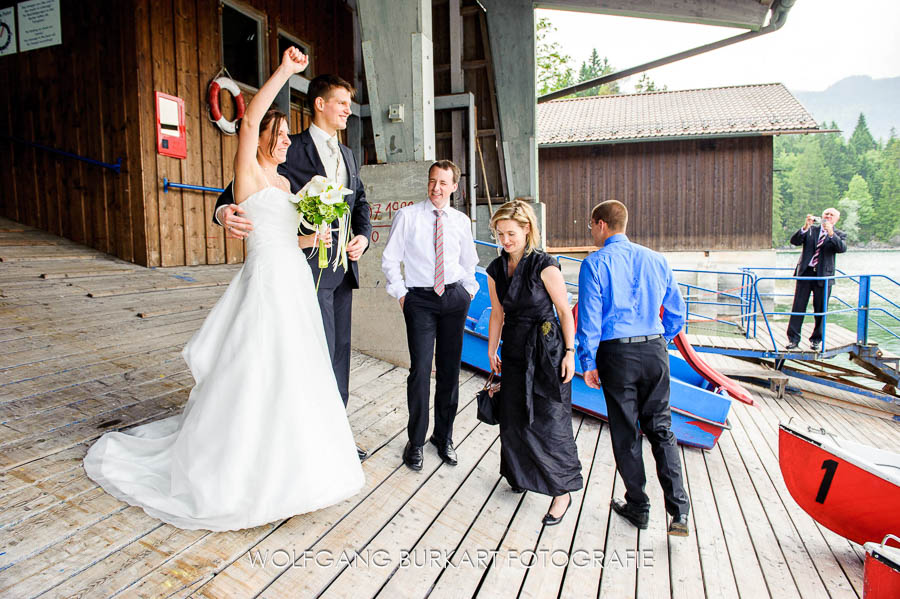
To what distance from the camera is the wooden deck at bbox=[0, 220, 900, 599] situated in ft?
7.02

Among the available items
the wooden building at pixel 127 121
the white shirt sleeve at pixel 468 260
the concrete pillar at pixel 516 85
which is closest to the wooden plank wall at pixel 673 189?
the concrete pillar at pixel 516 85

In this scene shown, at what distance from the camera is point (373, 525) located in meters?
2.63

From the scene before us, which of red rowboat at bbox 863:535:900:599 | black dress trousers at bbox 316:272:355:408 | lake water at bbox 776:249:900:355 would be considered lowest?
lake water at bbox 776:249:900:355

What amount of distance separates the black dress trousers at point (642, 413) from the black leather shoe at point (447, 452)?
41.6 inches

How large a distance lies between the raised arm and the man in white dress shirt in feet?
3.37

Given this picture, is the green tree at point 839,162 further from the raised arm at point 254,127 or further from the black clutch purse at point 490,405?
the raised arm at point 254,127

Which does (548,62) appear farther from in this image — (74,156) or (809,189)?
(809,189)

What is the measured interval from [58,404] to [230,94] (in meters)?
5.69

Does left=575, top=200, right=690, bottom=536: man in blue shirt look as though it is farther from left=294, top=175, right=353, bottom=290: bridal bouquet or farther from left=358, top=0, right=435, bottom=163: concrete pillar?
left=358, top=0, right=435, bottom=163: concrete pillar

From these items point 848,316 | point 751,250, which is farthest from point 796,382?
point 848,316

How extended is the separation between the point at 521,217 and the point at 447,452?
62.7 inches

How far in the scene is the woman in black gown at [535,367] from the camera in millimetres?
2840

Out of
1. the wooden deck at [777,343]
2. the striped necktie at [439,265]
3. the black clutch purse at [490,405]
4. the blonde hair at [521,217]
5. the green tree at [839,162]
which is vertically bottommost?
the wooden deck at [777,343]

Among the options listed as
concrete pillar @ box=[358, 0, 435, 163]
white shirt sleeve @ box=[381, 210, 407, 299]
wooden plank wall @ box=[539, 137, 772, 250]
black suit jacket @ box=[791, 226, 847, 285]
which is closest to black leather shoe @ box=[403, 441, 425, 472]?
white shirt sleeve @ box=[381, 210, 407, 299]
